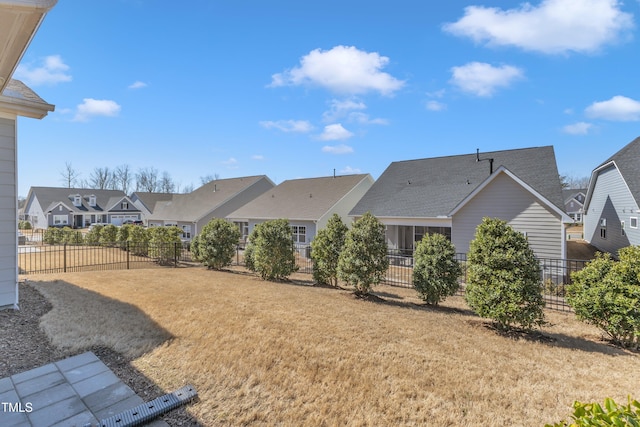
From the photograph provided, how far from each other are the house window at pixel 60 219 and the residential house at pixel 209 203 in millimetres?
20422

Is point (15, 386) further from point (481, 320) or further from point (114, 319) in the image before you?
point (481, 320)

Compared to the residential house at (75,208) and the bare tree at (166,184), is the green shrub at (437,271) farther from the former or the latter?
the bare tree at (166,184)

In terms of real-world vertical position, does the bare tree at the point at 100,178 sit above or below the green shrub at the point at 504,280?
above

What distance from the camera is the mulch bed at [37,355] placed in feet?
11.6

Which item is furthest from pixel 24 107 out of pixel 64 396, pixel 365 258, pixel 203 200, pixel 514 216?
pixel 203 200

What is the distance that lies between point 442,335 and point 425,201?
13.2 meters

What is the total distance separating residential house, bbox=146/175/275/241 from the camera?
1160 inches

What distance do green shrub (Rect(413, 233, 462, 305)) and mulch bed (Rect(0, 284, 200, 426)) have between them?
7.29m

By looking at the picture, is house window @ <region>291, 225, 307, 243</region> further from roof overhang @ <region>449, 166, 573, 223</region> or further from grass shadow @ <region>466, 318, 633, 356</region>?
grass shadow @ <region>466, 318, 633, 356</region>

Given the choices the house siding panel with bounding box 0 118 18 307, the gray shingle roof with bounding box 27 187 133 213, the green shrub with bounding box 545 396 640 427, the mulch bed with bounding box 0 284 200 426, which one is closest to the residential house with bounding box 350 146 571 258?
the green shrub with bounding box 545 396 640 427

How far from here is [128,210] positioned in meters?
50.5

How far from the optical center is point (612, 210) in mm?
16906

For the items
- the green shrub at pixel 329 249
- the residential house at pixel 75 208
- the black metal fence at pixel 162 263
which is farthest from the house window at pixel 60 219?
the green shrub at pixel 329 249

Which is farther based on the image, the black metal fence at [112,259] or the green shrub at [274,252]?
the black metal fence at [112,259]
